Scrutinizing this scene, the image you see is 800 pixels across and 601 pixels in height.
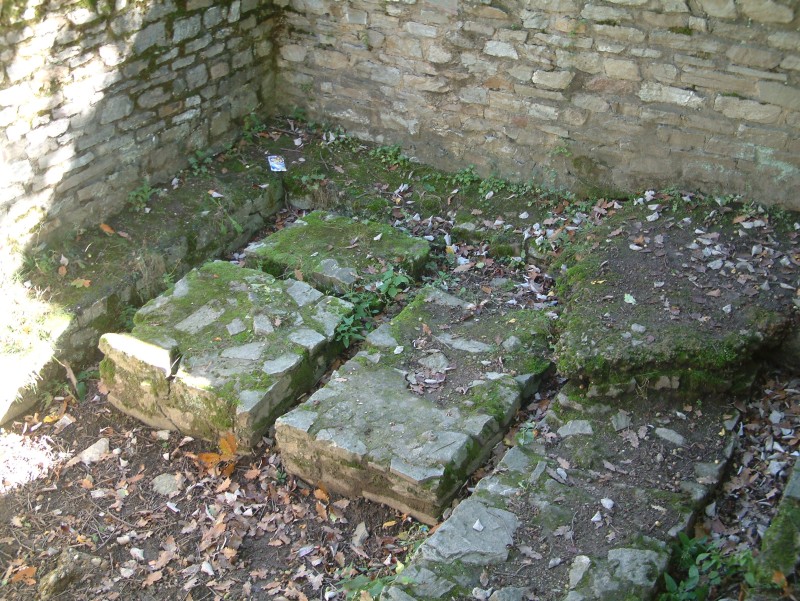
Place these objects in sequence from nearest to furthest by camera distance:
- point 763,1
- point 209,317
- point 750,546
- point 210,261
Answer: point 750,546 < point 763,1 < point 209,317 < point 210,261

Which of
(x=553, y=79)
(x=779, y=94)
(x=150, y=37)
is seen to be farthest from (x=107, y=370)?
(x=779, y=94)

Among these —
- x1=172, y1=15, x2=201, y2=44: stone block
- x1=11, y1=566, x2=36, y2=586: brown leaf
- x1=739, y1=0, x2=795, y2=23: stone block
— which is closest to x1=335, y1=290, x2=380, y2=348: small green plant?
x1=11, y1=566, x2=36, y2=586: brown leaf

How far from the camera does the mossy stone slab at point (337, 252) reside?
5.70m

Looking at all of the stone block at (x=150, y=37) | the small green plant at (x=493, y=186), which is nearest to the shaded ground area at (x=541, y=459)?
the small green plant at (x=493, y=186)

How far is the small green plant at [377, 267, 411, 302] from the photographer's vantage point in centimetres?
557

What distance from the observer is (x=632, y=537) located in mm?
3783

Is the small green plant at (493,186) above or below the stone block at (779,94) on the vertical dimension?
below

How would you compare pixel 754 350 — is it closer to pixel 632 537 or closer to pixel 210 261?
pixel 632 537

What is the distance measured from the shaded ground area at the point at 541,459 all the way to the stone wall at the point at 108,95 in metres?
0.68

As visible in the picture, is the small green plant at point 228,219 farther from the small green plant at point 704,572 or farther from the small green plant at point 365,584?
the small green plant at point 704,572

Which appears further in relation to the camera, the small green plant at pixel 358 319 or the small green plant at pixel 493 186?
the small green plant at pixel 493 186

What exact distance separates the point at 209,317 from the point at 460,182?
2331 mm

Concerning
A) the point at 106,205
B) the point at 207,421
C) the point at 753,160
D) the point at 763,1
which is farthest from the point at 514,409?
the point at 106,205

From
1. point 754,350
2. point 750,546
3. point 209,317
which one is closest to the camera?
point 750,546
